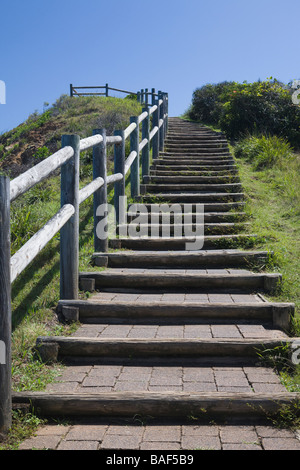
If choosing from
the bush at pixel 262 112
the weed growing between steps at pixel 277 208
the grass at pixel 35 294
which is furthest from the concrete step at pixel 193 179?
the bush at pixel 262 112

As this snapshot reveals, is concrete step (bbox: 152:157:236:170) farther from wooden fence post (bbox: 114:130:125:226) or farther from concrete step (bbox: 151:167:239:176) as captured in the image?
wooden fence post (bbox: 114:130:125:226)

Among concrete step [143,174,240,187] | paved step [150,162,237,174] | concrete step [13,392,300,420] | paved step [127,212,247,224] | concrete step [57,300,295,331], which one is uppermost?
paved step [150,162,237,174]

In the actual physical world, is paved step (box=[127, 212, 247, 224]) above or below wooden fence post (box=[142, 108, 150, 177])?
below

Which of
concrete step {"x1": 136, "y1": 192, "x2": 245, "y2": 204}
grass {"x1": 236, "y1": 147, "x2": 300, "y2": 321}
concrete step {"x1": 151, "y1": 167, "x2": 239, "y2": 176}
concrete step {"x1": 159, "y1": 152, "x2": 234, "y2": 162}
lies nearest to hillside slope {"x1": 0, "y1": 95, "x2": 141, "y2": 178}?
concrete step {"x1": 159, "y1": 152, "x2": 234, "y2": 162}

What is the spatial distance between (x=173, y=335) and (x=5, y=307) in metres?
1.73

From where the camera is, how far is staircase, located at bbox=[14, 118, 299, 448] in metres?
3.51

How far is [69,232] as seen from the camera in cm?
497

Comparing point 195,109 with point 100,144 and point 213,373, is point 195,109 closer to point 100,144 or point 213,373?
point 100,144

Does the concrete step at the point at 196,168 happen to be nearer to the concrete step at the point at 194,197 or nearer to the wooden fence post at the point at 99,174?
the concrete step at the point at 194,197

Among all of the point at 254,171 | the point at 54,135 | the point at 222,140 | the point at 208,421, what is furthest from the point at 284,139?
the point at 208,421

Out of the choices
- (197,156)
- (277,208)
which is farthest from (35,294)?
(197,156)

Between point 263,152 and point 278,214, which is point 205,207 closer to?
point 278,214

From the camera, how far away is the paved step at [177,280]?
5.50 m

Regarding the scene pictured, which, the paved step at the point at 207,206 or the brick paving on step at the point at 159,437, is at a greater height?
the paved step at the point at 207,206
